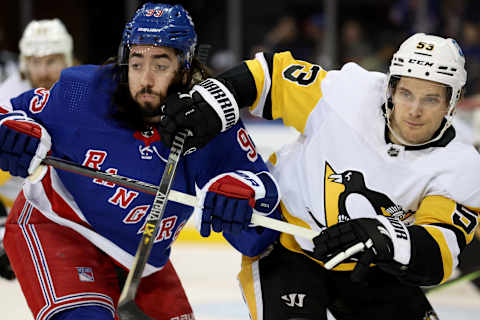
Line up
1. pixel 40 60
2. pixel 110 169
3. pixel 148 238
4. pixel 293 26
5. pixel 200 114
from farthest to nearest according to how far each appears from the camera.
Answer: pixel 293 26 → pixel 40 60 → pixel 110 169 → pixel 200 114 → pixel 148 238

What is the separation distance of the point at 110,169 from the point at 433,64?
0.91 metres

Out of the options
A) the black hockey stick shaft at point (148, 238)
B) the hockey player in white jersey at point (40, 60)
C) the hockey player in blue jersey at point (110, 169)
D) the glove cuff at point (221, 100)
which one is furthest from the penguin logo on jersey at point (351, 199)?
the hockey player in white jersey at point (40, 60)

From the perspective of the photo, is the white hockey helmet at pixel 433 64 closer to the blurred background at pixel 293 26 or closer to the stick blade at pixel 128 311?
the stick blade at pixel 128 311

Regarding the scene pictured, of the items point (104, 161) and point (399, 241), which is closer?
point (399, 241)

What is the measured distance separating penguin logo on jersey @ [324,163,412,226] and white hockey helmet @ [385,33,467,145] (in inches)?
7.4

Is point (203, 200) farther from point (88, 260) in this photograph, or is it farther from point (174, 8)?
point (174, 8)

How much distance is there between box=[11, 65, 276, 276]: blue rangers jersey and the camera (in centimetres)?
204

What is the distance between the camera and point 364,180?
204 centimetres

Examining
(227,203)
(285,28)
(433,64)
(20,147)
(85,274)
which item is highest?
(433,64)

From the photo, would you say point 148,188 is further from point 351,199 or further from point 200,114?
point 351,199

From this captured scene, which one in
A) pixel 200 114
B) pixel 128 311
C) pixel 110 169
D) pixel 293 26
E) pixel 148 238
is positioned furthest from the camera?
pixel 293 26

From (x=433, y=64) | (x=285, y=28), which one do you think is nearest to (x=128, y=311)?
(x=433, y=64)

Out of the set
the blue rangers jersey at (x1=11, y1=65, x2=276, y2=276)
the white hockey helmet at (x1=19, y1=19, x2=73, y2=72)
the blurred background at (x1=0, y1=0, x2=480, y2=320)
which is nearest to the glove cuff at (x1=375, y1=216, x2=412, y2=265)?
the blue rangers jersey at (x1=11, y1=65, x2=276, y2=276)

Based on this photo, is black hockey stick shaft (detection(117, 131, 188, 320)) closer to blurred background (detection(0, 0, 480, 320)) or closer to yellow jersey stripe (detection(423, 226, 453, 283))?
yellow jersey stripe (detection(423, 226, 453, 283))
